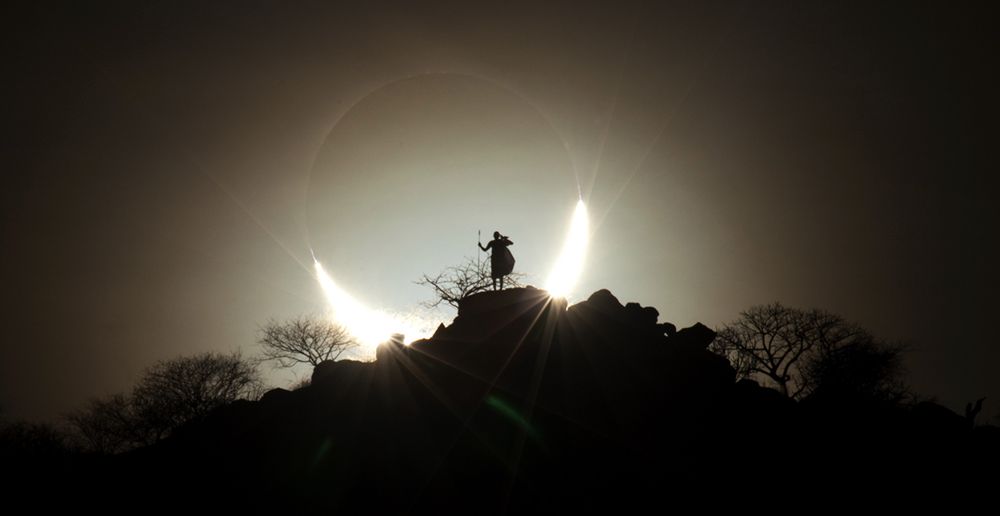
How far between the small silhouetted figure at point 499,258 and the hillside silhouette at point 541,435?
239 centimetres

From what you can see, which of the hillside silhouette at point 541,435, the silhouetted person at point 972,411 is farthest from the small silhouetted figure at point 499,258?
the silhouetted person at point 972,411

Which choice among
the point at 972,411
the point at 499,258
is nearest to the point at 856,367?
the point at 972,411

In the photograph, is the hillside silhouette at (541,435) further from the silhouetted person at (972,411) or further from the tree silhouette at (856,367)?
the tree silhouette at (856,367)

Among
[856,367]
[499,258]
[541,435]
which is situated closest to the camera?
[541,435]

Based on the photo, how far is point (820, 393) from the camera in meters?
15.8

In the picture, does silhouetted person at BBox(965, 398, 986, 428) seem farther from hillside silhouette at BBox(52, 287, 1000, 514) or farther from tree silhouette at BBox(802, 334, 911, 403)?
tree silhouette at BBox(802, 334, 911, 403)

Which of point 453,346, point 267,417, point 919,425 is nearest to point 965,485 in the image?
point 919,425

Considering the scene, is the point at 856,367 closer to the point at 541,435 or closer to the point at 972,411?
the point at 972,411

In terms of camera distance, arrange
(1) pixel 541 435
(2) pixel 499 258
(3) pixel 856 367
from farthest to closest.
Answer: (3) pixel 856 367, (2) pixel 499 258, (1) pixel 541 435

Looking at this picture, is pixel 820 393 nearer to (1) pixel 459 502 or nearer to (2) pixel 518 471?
(2) pixel 518 471

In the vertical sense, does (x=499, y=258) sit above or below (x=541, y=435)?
above

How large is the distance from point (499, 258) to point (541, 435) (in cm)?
839

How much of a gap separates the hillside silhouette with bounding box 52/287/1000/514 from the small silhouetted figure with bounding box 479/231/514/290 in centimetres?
239

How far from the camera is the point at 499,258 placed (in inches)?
727
